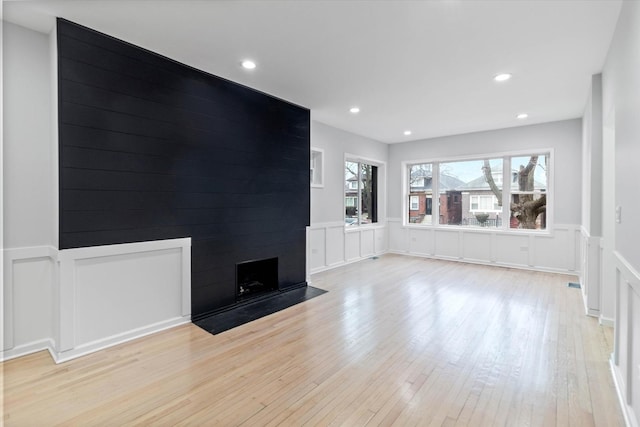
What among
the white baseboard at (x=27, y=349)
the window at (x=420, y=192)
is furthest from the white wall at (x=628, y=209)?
the window at (x=420, y=192)

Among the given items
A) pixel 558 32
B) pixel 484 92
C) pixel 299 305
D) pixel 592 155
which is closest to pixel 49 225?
pixel 299 305

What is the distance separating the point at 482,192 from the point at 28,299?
23.8ft

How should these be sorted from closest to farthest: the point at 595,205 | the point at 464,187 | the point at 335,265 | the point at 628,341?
the point at 628,341
the point at 595,205
the point at 335,265
the point at 464,187

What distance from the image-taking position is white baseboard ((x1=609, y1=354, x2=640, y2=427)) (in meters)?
1.74

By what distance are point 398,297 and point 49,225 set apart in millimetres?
3980

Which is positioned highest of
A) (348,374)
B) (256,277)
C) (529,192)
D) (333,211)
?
(529,192)

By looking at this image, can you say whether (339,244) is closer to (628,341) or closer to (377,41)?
(377,41)

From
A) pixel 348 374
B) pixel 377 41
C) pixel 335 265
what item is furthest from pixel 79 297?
pixel 335 265

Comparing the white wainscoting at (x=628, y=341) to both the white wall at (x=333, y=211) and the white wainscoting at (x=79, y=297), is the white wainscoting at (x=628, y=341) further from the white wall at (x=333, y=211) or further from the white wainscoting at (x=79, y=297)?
the white wainscoting at (x=79, y=297)

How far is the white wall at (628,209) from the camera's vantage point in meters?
1.73

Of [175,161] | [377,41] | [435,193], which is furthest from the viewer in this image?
[435,193]

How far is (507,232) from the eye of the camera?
604 cm

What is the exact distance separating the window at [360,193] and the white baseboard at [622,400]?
4556 millimetres

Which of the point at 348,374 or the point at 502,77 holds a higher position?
the point at 502,77
